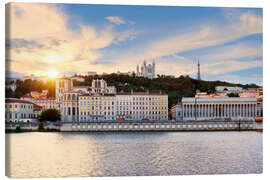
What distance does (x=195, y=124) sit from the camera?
28.9 m

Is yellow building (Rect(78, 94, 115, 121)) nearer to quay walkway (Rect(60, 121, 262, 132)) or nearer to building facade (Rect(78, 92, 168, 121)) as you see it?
building facade (Rect(78, 92, 168, 121))

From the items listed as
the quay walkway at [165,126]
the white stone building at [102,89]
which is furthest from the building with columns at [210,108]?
the quay walkway at [165,126]

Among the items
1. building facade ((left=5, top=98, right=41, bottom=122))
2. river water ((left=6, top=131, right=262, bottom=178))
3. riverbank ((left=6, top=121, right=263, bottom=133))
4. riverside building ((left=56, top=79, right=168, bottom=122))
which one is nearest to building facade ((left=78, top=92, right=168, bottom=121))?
riverside building ((left=56, top=79, right=168, bottom=122))

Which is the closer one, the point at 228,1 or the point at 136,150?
the point at 228,1

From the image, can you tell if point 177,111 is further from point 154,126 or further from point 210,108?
point 154,126

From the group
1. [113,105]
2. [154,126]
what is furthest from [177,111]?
[154,126]

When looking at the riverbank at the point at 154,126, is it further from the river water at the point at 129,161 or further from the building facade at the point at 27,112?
the river water at the point at 129,161

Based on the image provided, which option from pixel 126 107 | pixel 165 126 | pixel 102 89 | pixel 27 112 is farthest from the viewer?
pixel 102 89
